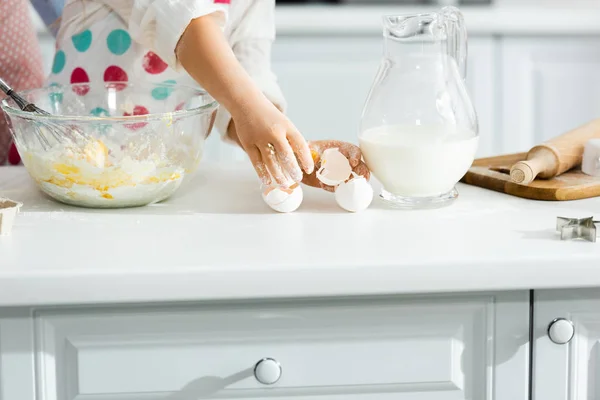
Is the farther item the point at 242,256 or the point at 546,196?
the point at 546,196

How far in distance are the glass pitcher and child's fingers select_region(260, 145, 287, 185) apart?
0.36ft

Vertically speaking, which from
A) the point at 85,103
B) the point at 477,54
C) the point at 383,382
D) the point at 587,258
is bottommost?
the point at 383,382

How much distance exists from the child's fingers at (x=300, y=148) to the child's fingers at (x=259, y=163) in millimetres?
37

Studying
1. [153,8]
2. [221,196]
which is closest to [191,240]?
[221,196]

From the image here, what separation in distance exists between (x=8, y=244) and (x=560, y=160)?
63 cm

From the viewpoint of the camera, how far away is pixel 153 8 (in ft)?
3.19

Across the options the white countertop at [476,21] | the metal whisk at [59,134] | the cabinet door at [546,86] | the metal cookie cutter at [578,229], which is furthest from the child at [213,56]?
the cabinet door at [546,86]

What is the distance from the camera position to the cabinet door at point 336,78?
7.84 feet

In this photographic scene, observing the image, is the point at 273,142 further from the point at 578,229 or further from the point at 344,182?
the point at 578,229

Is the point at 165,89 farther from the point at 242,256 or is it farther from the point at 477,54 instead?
the point at 477,54

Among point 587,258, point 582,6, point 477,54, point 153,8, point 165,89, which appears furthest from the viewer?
point 582,6

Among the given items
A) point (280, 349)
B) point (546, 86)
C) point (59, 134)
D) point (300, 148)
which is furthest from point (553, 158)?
point (546, 86)

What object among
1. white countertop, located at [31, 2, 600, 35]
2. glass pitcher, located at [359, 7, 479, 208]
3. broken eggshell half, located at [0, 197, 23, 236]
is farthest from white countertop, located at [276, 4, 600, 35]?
broken eggshell half, located at [0, 197, 23, 236]

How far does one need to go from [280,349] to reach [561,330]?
266 mm
